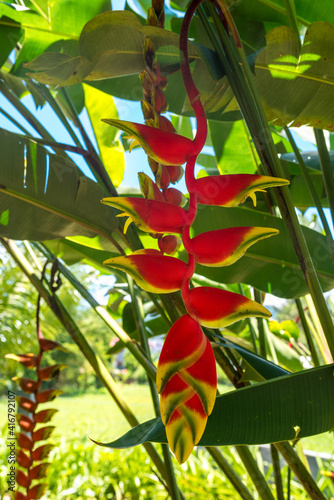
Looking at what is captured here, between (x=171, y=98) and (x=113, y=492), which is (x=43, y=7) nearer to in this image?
(x=171, y=98)

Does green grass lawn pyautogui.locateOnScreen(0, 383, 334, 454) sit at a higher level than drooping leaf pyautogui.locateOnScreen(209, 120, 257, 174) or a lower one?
lower

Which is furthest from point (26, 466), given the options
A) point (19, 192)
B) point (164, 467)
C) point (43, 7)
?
point (43, 7)

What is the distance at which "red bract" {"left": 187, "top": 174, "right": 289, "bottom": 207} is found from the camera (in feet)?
0.60

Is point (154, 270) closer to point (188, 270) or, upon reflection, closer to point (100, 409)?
point (188, 270)

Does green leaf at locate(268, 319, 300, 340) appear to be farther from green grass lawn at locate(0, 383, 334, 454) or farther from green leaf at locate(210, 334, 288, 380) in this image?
green grass lawn at locate(0, 383, 334, 454)

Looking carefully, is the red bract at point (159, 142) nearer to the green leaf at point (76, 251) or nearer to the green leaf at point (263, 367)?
the green leaf at point (263, 367)

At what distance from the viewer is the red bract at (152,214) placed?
17 cm

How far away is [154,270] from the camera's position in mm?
170

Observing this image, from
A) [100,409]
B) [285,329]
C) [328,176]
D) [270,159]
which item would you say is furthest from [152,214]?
[100,409]

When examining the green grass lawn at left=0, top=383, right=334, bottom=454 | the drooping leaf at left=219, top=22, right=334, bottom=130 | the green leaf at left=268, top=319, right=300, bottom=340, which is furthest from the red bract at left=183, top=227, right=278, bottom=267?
the green grass lawn at left=0, top=383, right=334, bottom=454

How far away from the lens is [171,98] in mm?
480

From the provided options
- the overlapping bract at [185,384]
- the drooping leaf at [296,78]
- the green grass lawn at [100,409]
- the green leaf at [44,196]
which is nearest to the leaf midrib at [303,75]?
the drooping leaf at [296,78]

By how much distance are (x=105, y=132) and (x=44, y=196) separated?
0.21 meters

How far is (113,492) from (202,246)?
213cm
